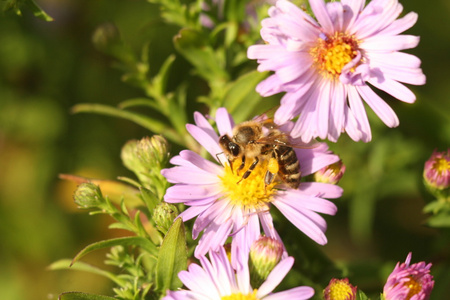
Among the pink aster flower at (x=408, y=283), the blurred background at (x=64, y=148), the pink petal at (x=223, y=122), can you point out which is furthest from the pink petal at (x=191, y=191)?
the blurred background at (x=64, y=148)

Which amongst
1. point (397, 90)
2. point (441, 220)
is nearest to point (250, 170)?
point (397, 90)

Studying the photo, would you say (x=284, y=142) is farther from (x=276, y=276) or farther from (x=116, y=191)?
(x=116, y=191)

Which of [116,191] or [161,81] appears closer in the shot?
[116,191]

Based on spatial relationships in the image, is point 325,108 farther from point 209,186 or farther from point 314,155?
point 209,186

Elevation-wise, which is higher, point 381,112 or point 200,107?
point 200,107

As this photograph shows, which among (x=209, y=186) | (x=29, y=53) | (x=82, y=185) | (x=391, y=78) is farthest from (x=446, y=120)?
(x=29, y=53)

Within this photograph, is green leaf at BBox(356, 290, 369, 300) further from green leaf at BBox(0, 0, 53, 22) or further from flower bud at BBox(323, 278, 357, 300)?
green leaf at BBox(0, 0, 53, 22)
